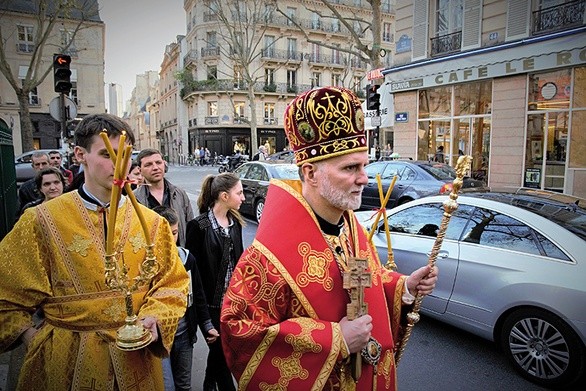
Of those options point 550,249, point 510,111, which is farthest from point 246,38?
point 550,249

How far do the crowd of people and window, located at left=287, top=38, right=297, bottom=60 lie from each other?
45629 mm

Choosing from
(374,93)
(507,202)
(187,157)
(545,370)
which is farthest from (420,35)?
(187,157)

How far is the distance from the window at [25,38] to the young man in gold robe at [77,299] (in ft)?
138

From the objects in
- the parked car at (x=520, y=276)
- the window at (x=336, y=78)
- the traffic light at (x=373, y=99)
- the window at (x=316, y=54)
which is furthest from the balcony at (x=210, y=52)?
the parked car at (x=520, y=276)

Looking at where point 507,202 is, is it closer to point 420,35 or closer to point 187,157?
point 420,35

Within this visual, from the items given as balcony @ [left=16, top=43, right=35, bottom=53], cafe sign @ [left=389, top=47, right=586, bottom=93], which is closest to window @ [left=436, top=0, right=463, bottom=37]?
cafe sign @ [left=389, top=47, right=586, bottom=93]

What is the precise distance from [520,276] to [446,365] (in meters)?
1.14

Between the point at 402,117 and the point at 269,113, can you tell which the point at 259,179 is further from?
the point at 269,113

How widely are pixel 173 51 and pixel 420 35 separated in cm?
4659

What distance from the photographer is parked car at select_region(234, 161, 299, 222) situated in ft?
34.6

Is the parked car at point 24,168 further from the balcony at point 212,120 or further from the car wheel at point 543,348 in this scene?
the balcony at point 212,120

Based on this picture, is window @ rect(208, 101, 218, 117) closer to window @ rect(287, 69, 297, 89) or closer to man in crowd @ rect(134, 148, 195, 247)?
window @ rect(287, 69, 297, 89)

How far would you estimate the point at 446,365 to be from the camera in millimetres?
3875

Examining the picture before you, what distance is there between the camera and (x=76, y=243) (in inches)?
74.8
